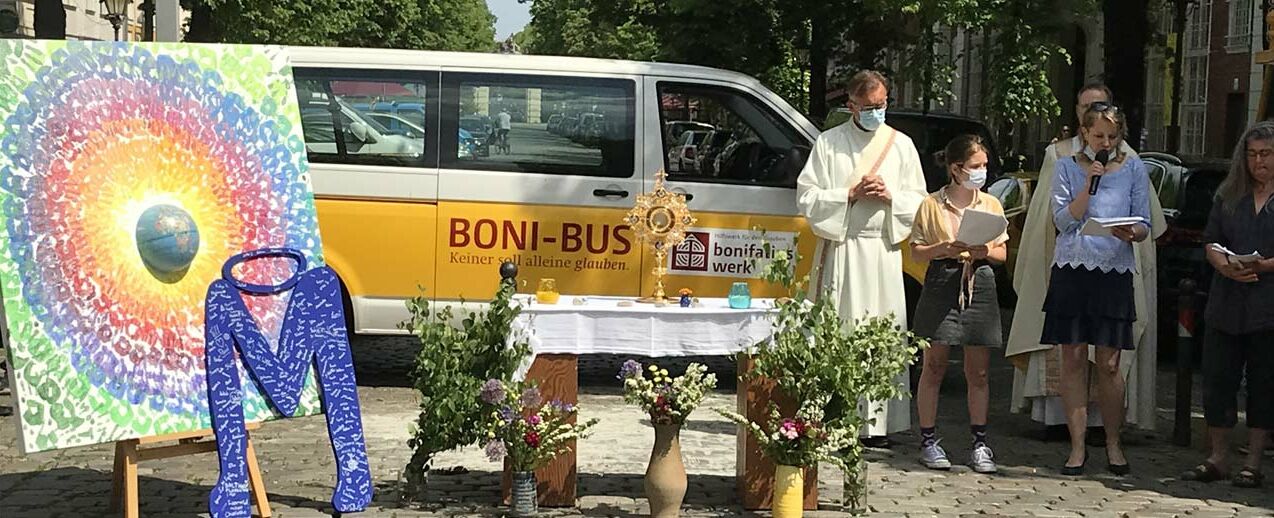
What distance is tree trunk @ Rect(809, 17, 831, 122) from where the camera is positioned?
995 inches

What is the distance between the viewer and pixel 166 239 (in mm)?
6473

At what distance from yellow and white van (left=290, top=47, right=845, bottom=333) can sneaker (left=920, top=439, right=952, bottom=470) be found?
7.86 feet

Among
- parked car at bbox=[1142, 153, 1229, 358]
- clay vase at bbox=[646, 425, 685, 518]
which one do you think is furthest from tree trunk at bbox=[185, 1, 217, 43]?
clay vase at bbox=[646, 425, 685, 518]

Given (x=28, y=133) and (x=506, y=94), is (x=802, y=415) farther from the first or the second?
(x=506, y=94)

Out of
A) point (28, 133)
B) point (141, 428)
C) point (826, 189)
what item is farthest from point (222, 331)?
point (826, 189)

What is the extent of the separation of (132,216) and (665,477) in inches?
97.4

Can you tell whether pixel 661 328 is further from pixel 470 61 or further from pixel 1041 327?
pixel 470 61

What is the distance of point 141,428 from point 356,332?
4504mm

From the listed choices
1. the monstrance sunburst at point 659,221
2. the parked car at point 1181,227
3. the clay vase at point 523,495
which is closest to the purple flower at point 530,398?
the clay vase at point 523,495

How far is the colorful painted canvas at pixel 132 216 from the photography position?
6074 millimetres

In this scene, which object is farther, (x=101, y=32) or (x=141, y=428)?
(x=101, y=32)

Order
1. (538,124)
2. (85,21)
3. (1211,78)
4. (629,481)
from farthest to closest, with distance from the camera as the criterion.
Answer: (85,21)
(1211,78)
(538,124)
(629,481)

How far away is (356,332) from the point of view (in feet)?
35.4

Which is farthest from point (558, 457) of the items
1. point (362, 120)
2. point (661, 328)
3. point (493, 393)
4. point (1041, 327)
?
point (362, 120)
